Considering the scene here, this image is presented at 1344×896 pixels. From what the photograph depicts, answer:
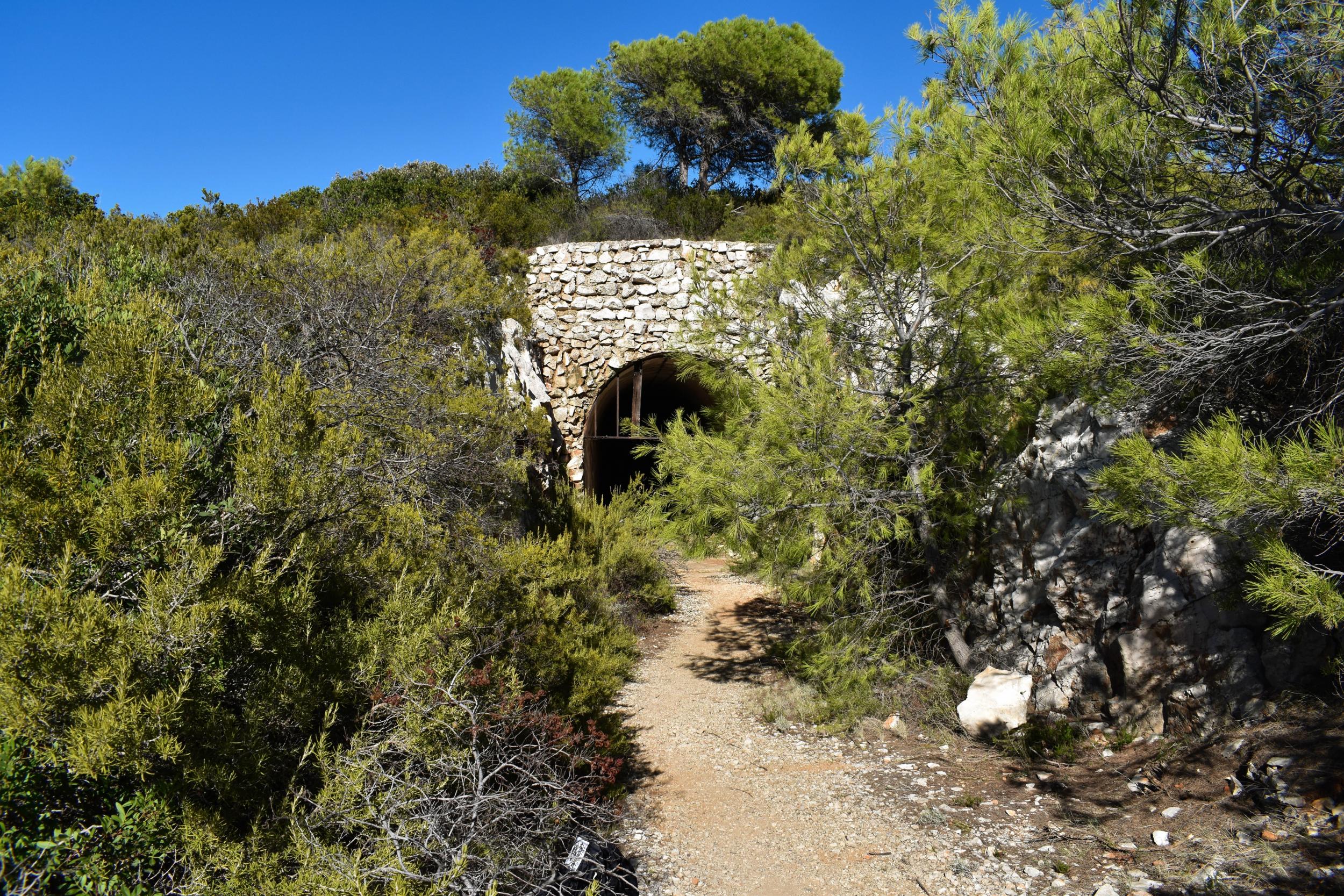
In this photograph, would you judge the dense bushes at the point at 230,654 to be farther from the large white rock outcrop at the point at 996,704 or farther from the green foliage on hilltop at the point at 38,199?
the green foliage on hilltop at the point at 38,199

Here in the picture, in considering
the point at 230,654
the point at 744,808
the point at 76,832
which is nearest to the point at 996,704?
the point at 744,808

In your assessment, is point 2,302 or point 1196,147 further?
point 1196,147

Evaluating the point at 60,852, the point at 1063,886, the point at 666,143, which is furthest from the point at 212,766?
the point at 666,143

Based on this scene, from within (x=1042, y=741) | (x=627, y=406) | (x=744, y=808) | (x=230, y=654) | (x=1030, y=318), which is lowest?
(x=744, y=808)

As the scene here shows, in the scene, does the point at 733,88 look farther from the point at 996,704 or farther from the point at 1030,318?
the point at 996,704

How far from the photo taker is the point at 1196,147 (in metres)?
3.58

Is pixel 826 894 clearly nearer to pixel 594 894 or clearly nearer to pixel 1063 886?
pixel 1063 886

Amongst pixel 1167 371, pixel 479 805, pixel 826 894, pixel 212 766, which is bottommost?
pixel 826 894

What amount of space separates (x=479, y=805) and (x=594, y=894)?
0.77m

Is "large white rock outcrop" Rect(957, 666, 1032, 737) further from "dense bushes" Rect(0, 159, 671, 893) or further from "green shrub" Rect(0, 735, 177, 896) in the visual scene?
"green shrub" Rect(0, 735, 177, 896)

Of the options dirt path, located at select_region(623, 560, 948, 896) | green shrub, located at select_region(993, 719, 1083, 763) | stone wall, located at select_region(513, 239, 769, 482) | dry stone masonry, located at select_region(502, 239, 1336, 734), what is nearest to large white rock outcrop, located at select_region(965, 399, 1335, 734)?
dry stone masonry, located at select_region(502, 239, 1336, 734)

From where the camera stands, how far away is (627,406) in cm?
1254

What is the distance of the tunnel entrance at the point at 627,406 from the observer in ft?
38.5

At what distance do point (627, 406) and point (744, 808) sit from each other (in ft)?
27.9
